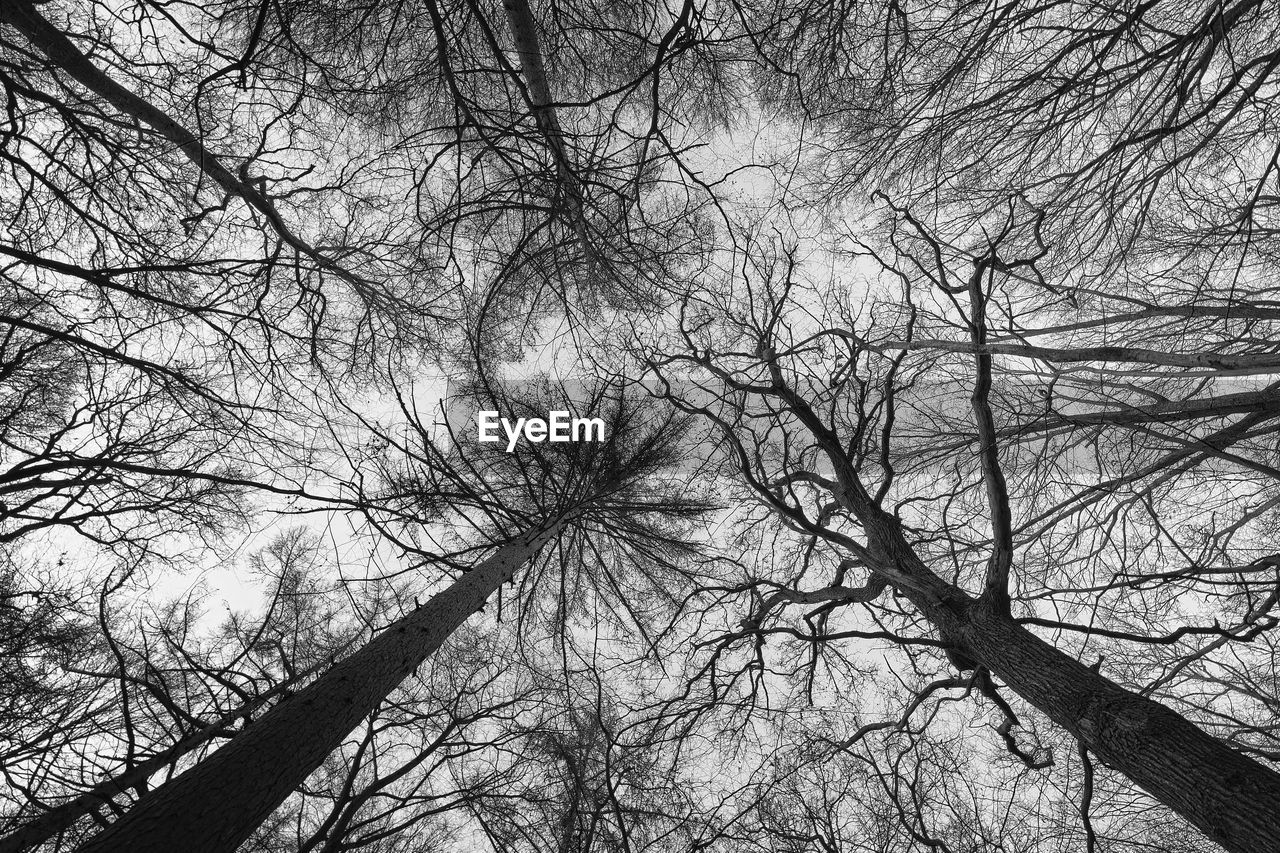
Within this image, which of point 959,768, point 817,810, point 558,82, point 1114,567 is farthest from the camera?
point 1114,567

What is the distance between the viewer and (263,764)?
1.73 meters

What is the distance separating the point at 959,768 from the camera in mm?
4719

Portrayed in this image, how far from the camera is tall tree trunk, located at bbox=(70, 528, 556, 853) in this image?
4.61 feet

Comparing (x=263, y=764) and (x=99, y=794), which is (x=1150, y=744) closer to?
(x=263, y=764)

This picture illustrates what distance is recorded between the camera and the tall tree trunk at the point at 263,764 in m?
1.40

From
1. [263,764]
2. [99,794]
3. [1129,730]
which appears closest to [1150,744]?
[1129,730]

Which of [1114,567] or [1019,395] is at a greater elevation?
[1019,395]

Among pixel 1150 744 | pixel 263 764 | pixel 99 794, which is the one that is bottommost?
pixel 99 794

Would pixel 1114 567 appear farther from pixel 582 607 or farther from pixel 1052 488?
pixel 582 607

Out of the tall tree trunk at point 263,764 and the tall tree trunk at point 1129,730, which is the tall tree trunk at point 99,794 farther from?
the tall tree trunk at point 1129,730

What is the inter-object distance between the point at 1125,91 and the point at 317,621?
7.45 metres

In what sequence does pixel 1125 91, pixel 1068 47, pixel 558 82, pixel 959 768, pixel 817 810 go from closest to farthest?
pixel 1068 47 < pixel 1125 91 < pixel 558 82 < pixel 817 810 < pixel 959 768

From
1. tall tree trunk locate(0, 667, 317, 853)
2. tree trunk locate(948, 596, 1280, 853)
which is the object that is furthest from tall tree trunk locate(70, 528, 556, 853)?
tree trunk locate(948, 596, 1280, 853)

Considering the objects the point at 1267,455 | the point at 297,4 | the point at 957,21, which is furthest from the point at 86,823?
the point at 1267,455
